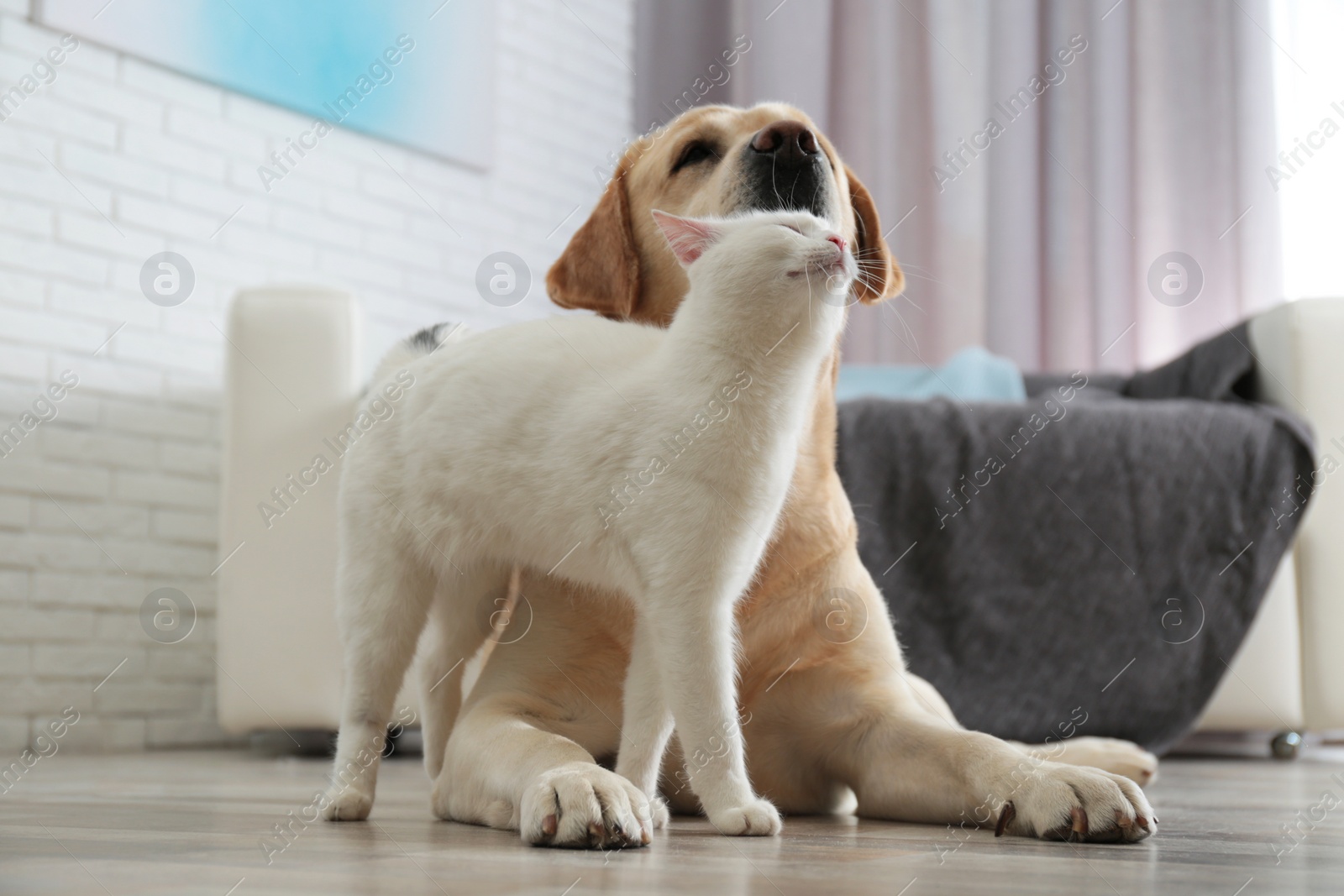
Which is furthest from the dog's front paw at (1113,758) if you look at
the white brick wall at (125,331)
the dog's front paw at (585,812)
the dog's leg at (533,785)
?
the white brick wall at (125,331)

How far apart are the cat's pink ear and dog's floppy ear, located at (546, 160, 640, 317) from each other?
16.6 inches

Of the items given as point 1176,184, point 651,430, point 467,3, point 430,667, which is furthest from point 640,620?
point 1176,184

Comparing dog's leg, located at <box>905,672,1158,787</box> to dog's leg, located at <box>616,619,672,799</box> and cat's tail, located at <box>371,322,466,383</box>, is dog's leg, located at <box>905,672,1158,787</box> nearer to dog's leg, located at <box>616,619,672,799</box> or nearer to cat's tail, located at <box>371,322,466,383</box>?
dog's leg, located at <box>616,619,672,799</box>

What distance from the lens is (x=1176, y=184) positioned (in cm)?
400

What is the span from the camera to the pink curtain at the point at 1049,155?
3902 mm

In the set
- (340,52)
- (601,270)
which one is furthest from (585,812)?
(340,52)

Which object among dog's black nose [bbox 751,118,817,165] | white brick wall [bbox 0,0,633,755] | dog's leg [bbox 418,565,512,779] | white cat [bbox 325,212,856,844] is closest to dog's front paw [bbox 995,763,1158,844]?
white cat [bbox 325,212,856,844]

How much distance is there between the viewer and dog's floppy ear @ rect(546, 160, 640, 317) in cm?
143

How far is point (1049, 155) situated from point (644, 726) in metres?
3.61

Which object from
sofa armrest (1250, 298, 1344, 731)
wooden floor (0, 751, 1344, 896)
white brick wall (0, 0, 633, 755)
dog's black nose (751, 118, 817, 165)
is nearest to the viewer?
wooden floor (0, 751, 1344, 896)

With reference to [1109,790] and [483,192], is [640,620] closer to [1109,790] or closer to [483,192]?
[1109,790]

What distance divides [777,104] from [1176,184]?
9.50 feet

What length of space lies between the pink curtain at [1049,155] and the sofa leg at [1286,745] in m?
1.80

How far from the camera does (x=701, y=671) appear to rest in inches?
36.9
